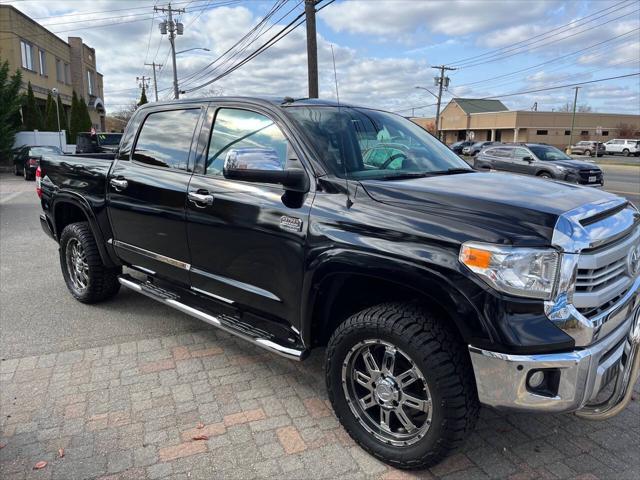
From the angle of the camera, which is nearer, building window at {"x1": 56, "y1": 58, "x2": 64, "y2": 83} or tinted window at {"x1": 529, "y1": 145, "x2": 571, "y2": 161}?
tinted window at {"x1": 529, "y1": 145, "x2": 571, "y2": 161}

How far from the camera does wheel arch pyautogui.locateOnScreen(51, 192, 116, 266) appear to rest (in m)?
4.84

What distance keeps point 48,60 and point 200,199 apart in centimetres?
4195

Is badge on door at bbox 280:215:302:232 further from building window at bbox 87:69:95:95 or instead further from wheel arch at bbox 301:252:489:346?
building window at bbox 87:69:95:95

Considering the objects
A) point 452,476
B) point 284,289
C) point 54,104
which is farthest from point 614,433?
point 54,104

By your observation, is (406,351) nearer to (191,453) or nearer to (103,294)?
(191,453)

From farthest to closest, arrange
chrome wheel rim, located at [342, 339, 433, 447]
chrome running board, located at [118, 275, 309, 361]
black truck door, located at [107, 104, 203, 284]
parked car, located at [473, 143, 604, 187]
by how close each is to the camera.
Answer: parked car, located at [473, 143, 604, 187] → black truck door, located at [107, 104, 203, 284] → chrome running board, located at [118, 275, 309, 361] → chrome wheel rim, located at [342, 339, 433, 447]

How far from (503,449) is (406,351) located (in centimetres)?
98

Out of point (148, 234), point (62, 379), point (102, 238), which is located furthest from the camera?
point (102, 238)

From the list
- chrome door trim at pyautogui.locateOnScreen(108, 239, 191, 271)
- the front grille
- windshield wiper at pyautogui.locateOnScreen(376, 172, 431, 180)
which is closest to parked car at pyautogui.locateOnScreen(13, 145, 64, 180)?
chrome door trim at pyautogui.locateOnScreen(108, 239, 191, 271)

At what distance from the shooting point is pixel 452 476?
2.71 meters

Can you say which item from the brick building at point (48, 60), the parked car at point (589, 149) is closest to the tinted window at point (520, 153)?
the brick building at point (48, 60)

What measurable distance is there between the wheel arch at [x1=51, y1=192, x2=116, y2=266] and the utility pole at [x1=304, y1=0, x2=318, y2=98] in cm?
1138

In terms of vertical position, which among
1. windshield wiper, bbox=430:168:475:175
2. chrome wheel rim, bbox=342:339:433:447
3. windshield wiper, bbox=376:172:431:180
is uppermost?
windshield wiper, bbox=430:168:475:175

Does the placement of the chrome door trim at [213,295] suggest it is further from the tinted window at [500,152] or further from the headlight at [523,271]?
the tinted window at [500,152]
